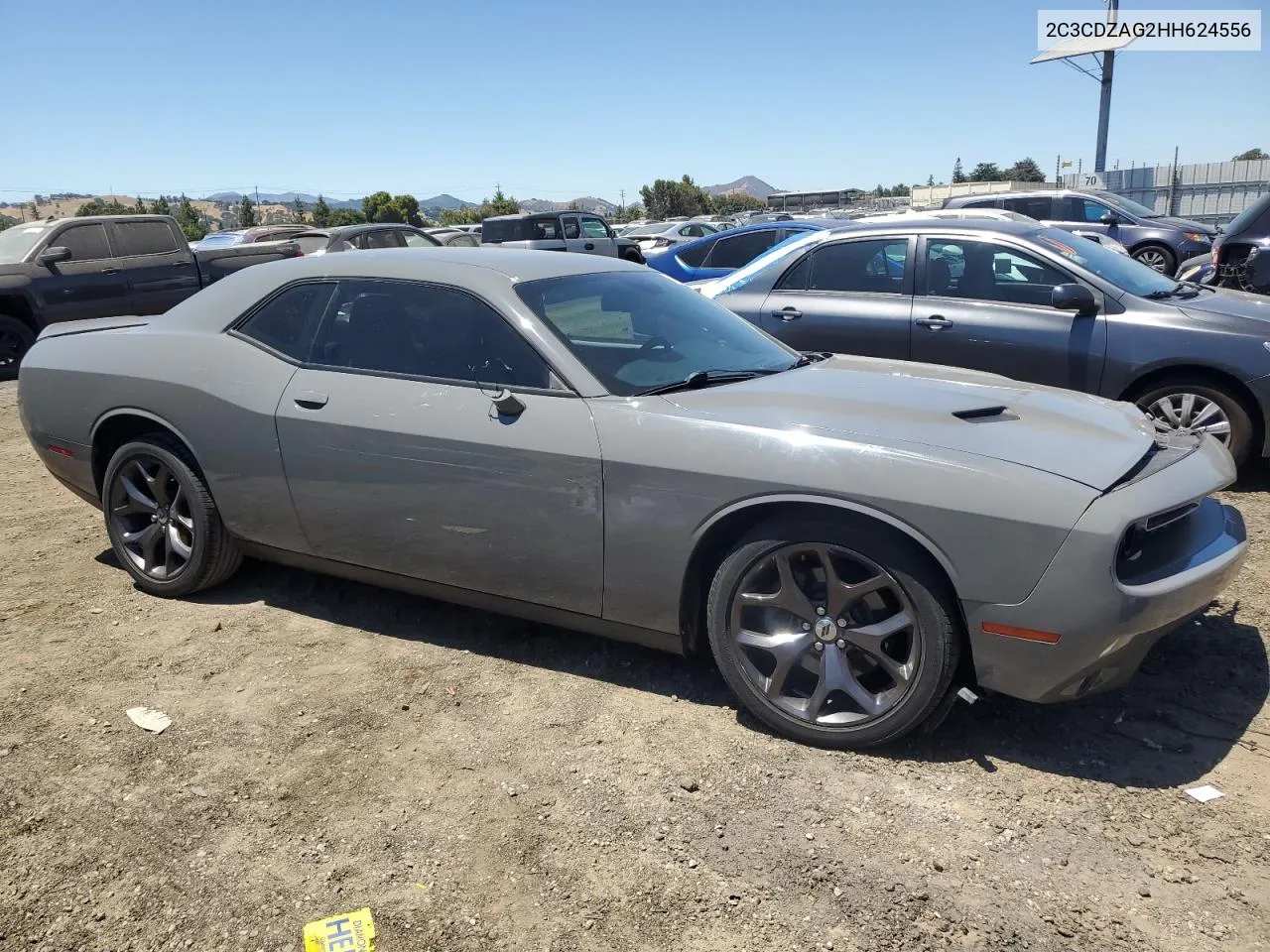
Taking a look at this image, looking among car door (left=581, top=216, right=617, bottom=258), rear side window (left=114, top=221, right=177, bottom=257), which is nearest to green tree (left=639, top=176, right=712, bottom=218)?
car door (left=581, top=216, right=617, bottom=258)

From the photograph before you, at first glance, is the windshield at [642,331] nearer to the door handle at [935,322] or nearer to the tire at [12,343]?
the door handle at [935,322]

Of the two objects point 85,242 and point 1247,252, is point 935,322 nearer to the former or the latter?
point 1247,252

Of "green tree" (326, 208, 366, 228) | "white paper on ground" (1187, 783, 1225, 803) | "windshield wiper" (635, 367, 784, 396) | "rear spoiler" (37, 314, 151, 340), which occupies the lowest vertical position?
"white paper on ground" (1187, 783, 1225, 803)

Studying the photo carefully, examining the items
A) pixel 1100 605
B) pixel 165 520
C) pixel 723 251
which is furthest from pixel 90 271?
pixel 1100 605

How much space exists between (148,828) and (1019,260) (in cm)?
554

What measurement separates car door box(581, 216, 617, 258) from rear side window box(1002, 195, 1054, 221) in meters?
8.25

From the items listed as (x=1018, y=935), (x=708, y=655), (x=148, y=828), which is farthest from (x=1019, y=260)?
(x=148, y=828)

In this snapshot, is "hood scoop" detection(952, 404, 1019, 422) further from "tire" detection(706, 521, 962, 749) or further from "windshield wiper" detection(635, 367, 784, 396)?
"windshield wiper" detection(635, 367, 784, 396)

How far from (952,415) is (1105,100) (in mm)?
41860

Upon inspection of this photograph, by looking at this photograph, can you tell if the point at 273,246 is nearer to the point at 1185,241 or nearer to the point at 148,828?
the point at 148,828

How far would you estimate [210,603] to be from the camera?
4.32m

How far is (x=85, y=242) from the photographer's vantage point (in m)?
11.7

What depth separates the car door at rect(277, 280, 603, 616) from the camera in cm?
329

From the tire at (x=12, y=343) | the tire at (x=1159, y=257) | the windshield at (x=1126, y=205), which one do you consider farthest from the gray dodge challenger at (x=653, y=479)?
the windshield at (x=1126, y=205)
